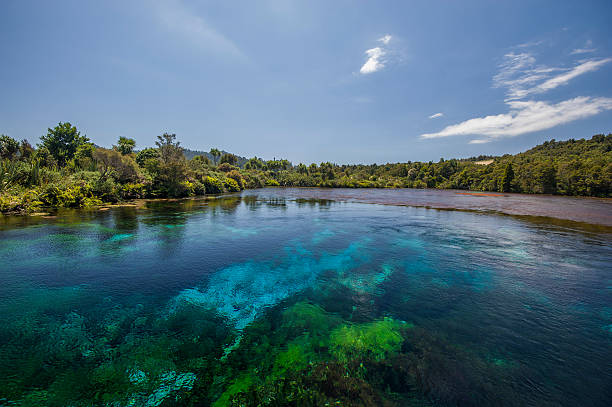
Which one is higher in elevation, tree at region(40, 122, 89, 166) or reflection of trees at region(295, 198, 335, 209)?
tree at region(40, 122, 89, 166)

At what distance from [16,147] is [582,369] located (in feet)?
225

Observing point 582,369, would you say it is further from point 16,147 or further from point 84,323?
point 16,147

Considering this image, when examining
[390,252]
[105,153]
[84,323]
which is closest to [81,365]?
[84,323]

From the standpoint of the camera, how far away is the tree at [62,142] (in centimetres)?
4472

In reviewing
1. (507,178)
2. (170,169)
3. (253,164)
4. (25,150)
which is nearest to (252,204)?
(170,169)

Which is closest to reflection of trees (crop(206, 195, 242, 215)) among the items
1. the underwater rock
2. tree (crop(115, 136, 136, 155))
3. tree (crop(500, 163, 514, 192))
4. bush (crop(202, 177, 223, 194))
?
bush (crop(202, 177, 223, 194))

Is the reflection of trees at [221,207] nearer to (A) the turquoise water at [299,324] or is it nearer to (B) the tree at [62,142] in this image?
(A) the turquoise water at [299,324]

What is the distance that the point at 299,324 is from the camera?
641 centimetres

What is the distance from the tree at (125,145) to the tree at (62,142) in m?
10.1

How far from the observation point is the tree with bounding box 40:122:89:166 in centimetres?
4472

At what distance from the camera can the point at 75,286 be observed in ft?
26.5

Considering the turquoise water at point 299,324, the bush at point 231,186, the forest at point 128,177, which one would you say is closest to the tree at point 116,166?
the forest at point 128,177

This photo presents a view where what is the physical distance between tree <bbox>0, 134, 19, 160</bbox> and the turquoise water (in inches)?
1708

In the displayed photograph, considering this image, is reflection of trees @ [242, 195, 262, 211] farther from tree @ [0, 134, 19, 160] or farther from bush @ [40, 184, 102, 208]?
tree @ [0, 134, 19, 160]
